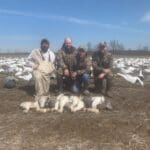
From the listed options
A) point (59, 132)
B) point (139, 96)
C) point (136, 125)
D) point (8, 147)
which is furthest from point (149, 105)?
point (8, 147)

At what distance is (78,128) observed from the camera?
7922 millimetres

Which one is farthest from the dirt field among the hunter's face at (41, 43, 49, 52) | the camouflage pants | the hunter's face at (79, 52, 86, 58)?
the hunter's face at (41, 43, 49, 52)

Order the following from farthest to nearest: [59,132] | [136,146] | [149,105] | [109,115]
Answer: [149,105], [109,115], [59,132], [136,146]

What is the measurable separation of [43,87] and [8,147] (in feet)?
13.9

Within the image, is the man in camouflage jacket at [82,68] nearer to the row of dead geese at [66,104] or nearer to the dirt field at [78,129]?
the dirt field at [78,129]

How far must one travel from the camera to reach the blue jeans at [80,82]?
1127 cm

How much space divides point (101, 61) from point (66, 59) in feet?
3.06

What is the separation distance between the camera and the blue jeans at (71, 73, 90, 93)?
11266mm

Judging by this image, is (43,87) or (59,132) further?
(43,87)

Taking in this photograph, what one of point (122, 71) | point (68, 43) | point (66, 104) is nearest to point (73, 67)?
point (68, 43)

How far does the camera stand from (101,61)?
37.7 feet

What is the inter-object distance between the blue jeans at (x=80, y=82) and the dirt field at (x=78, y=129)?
50.6 inches

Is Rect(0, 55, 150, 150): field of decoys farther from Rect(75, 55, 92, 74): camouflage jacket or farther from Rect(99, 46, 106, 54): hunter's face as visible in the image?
Rect(99, 46, 106, 54): hunter's face

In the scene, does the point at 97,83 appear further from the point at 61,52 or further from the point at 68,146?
the point at 68,146
